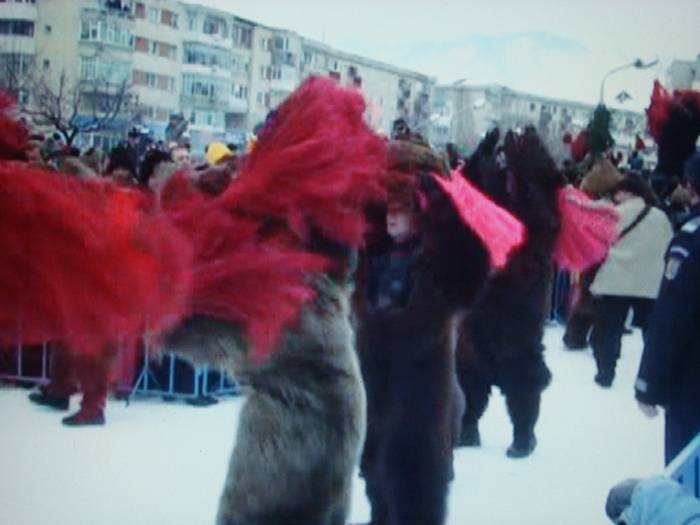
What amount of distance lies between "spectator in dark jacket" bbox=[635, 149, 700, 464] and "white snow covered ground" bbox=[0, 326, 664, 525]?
1027mm

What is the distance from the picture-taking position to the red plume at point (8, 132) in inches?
63.4

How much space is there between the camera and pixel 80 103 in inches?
282

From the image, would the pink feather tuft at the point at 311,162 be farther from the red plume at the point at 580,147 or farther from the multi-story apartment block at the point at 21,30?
the red plume at the point at 580,147

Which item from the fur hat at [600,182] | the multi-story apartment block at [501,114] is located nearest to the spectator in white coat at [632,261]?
the fur hat at [600,182]

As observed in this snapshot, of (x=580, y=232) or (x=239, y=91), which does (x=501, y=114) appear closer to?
(x=239, y=91)

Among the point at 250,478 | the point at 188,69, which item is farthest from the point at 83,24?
the point at 250,478

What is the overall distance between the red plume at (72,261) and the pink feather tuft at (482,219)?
166 centimetres

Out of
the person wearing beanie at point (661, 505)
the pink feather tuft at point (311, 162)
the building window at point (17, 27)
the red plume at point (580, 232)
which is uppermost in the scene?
the building window at point (17, 27)

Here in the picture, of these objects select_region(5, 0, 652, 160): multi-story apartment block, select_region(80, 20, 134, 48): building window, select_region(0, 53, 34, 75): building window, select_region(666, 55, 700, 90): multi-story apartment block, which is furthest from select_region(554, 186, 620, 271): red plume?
select_region(80, 20, 134, 48): building window

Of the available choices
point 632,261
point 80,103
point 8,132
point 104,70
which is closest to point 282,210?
point 8,132

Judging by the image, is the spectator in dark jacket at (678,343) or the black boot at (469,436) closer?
the spectator in dark jacket at (678,343)

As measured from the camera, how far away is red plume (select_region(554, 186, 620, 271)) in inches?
211

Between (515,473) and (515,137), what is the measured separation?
1.79 metres

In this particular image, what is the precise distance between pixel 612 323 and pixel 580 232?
61.3 inches
